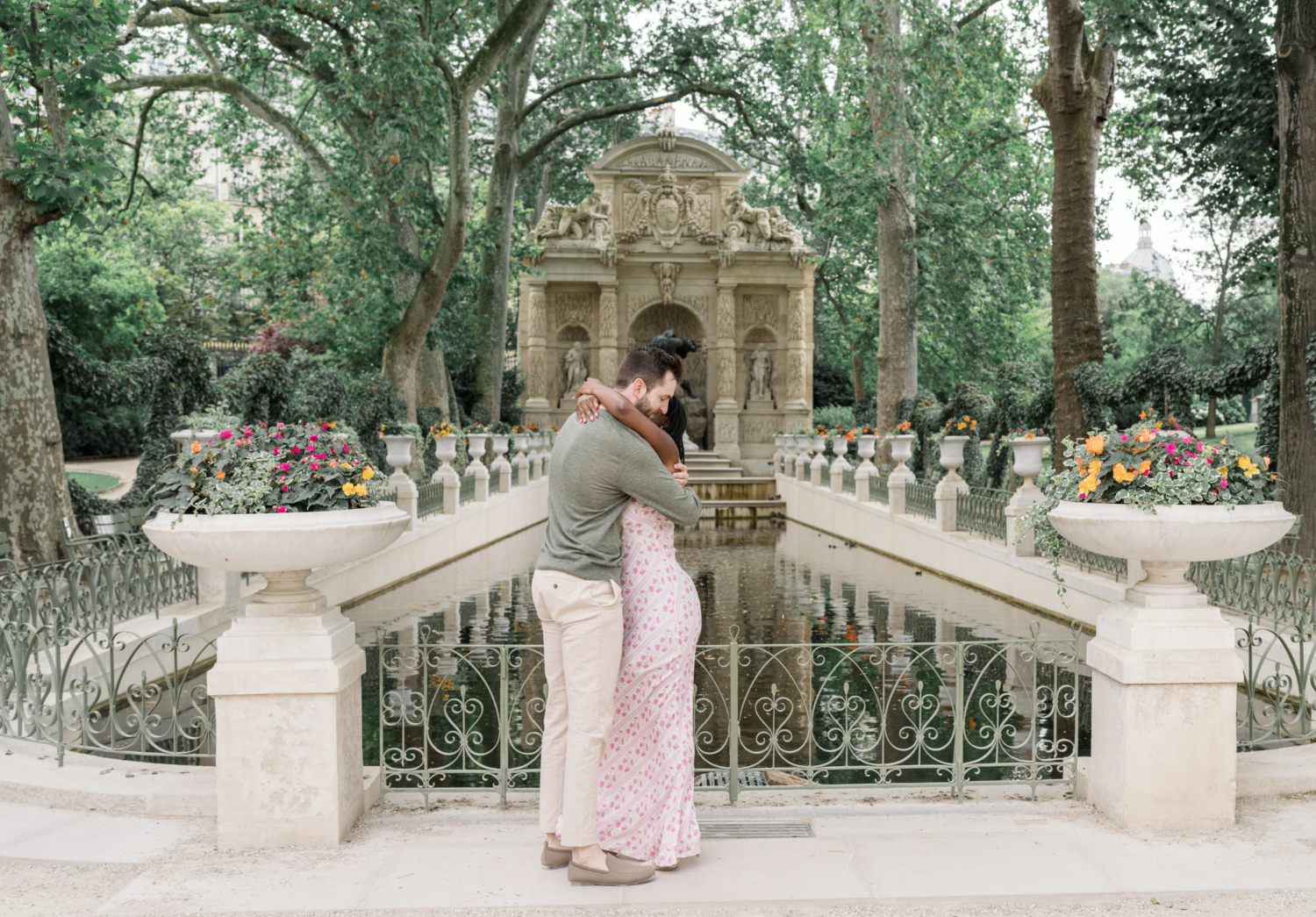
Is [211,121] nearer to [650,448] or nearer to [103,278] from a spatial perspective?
[103,278]

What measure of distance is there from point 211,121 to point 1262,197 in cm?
1884

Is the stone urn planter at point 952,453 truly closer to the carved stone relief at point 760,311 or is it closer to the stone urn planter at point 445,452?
the stone urn planter at point 445,452

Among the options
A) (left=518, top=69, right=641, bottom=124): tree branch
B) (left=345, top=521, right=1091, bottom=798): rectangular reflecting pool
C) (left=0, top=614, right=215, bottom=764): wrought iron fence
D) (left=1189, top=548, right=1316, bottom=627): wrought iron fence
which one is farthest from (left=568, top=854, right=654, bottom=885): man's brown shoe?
(left=518, top=69, right=641, bottom=124): tree branch

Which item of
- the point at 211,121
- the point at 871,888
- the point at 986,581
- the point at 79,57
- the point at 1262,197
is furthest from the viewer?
the point at 211,121

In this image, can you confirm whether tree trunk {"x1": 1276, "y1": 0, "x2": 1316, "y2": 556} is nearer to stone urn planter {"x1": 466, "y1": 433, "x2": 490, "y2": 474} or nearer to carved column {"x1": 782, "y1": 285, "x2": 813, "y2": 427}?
stone urn planter {"x1": 466, "y1": 433, "x2": 490, "y2": 474}

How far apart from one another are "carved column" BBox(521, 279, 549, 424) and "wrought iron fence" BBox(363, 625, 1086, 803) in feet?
71.9

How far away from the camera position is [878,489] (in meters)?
18.3

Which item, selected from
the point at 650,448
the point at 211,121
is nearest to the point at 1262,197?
the point at 650,448

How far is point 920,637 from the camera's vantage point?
974 cm

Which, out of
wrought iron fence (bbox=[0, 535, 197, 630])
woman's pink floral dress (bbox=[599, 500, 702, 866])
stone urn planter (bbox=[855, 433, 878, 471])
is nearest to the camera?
woman's pink floral dress (bbox=[599, 500, 702, 866])

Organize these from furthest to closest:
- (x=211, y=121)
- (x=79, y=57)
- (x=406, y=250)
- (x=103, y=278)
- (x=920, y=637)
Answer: (x=103, y=278)
(x=211, y=121)
(x=406, y=250)
(x=79, y=57)
(x=920, y=637)

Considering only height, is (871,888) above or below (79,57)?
below

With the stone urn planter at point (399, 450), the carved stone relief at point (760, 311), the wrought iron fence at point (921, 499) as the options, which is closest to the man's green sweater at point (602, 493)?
the stone urn planter at point (399, 450)

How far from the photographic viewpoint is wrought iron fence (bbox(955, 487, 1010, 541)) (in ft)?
41.4
